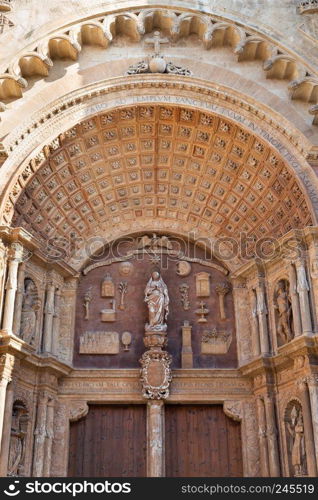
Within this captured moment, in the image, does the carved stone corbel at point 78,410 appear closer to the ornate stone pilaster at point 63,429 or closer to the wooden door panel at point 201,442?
the ornate stone pilaster at point 63,429

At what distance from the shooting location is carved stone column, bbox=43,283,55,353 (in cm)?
1248

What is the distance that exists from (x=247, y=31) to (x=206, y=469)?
879cm

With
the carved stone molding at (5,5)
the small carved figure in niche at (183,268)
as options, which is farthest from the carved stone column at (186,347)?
the carved stone molding at (5,5)

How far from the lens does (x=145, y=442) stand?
1248cm

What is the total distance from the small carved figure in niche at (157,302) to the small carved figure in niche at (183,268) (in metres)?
0.67

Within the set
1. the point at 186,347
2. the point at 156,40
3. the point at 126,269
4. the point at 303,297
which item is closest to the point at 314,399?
the point at 303,297

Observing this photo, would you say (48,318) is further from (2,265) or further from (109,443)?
(109,443)

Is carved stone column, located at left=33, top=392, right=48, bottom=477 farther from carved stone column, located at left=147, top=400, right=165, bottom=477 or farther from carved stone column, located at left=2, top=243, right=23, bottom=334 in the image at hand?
carved stone column, located at left=147, top=400, right=165, bottom=477

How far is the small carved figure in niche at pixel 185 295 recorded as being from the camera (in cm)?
1364

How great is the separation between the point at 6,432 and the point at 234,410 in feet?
14.7

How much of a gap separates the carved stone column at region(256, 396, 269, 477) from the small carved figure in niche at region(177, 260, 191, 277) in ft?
10.3

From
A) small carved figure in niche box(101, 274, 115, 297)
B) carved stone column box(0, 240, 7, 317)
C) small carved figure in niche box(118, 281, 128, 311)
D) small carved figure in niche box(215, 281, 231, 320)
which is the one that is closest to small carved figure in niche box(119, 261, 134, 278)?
small carved figure in niche box(118, 281, 128, 311)
